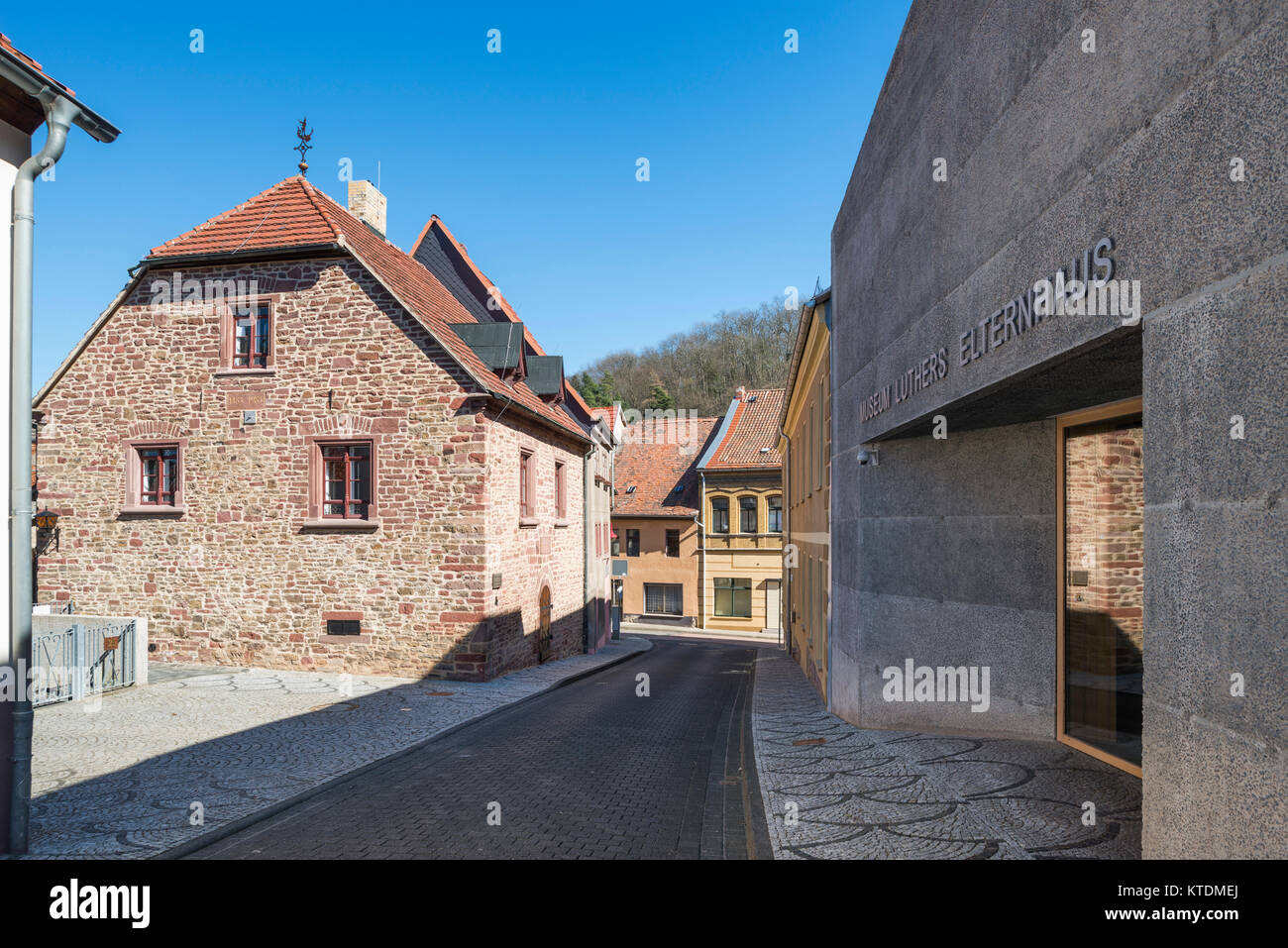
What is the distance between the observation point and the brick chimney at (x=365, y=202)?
2116 cm

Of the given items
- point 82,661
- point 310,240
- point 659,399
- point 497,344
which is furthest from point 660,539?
point 82,661

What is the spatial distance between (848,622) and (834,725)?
1317mm

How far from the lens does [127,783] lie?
788 cm

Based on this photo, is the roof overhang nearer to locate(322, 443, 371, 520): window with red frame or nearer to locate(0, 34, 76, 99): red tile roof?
locate(0, 34, 76, 99): red tile roof

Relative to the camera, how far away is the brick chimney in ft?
69.4

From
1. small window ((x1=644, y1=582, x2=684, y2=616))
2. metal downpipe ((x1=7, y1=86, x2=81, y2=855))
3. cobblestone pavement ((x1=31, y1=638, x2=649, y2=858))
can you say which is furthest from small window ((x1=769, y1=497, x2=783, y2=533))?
metal downpipe ((x1=7, y1=86, x2=81, y2=855))

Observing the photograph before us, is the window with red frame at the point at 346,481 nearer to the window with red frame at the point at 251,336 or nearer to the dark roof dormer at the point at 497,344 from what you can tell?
the window with red frame at the point at 251,336

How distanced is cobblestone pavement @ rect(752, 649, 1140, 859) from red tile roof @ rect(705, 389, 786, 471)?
93.4ft

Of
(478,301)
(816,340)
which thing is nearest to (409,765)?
(816,340)

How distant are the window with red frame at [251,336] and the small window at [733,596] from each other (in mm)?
25637

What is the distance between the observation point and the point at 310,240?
16.0 m

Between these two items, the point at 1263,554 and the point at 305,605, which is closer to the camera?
the point at 1263,554
